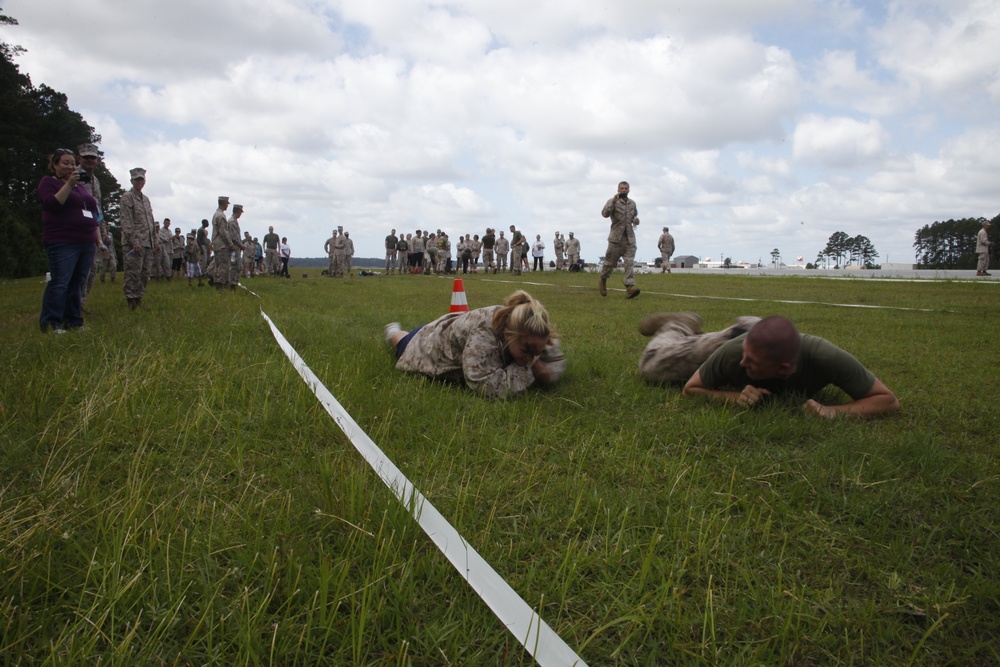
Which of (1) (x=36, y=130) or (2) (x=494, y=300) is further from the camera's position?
(1) (x=36, y=130)

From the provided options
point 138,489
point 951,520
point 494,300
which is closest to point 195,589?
point 138,489

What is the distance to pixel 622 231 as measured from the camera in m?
12.4

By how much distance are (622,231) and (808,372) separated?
9.09 metres

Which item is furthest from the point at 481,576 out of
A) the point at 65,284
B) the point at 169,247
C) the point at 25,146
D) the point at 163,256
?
the point at 25,146

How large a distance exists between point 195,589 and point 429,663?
733 mm

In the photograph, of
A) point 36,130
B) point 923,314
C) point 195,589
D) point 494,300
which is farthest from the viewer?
point 36,130

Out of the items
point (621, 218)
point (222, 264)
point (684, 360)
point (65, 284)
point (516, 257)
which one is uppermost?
point (621, 218)

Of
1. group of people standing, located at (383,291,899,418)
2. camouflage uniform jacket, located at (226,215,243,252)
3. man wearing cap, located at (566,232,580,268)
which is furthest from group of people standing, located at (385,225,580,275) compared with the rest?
group of people standing, located at (383,291,899,418)

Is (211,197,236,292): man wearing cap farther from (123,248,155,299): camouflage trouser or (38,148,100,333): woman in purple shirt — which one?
(38,148,100,333): woman in purple shirt

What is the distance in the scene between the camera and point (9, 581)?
1627 millimetres

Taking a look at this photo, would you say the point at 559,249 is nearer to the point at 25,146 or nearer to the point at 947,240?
the point at 25,146

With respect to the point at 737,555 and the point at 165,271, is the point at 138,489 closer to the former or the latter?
the point at 737,555

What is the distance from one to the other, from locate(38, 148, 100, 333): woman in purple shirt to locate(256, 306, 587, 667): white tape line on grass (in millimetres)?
5167

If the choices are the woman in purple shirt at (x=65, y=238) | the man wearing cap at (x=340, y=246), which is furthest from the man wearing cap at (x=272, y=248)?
the woman in purple shirt at (x=65, y=238)
